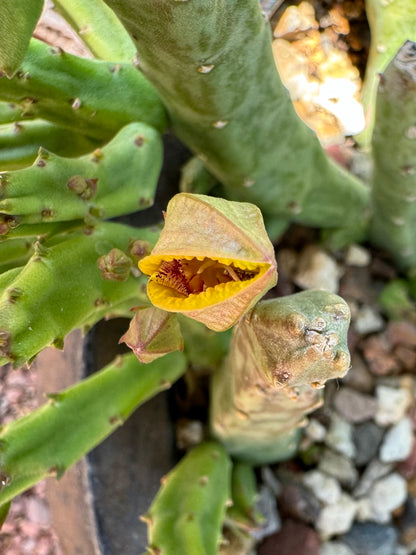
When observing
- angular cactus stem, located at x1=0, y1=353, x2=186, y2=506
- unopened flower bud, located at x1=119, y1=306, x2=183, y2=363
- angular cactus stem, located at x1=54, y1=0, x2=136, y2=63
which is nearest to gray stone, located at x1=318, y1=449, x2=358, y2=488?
angular cactus stem, located at x1=0, y1=353, x2=186, y2=506

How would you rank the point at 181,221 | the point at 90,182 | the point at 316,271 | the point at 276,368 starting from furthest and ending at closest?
the point at 316,271 → the point at 90,182 → the point at 276,368 → the point at 181,221

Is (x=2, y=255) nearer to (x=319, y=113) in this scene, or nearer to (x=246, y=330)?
(x=246, y=330)

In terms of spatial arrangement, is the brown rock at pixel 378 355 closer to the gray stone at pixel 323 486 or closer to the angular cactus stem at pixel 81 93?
the gray stone at pixel 323 486

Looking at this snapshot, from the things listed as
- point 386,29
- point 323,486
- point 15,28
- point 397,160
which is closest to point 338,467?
point 323,486

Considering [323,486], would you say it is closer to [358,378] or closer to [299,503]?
[299,503]

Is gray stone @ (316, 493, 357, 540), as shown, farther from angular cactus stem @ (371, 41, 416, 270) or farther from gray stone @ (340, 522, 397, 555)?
angular cactus stem @ (371, 41, 416, 270)

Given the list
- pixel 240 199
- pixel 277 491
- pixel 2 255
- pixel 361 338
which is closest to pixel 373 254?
pixel 361 338
